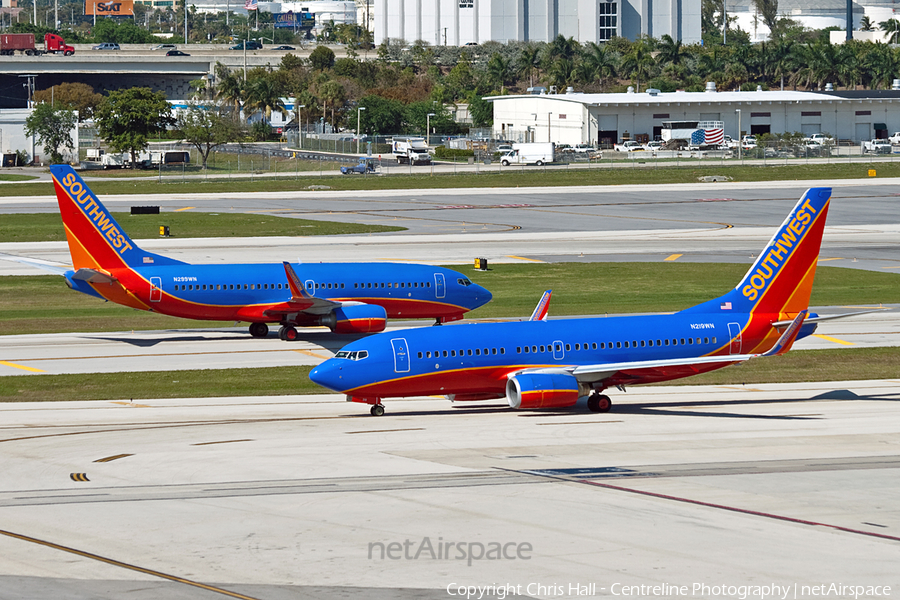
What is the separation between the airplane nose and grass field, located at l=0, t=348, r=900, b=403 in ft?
23.3

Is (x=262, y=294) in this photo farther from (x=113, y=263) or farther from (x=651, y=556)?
(x=651, y=556)

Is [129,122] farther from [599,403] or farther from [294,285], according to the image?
[599,403]

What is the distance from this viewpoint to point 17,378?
50781 millimetres

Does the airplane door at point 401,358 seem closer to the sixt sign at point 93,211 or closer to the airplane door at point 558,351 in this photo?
the airplane door at point 558,351

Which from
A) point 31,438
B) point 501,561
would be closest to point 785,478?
point 501,561

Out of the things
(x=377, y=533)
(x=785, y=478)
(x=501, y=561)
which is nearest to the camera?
(x=501, y=561)

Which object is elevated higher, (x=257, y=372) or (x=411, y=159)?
(x=411, y=159)

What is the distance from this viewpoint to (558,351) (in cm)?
4356

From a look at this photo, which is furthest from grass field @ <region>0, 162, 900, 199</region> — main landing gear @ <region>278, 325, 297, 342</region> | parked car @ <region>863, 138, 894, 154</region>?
main landing gear @ <region>278, 325, 297, 342</region>

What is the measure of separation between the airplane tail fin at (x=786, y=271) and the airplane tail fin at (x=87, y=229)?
2993 centimetres

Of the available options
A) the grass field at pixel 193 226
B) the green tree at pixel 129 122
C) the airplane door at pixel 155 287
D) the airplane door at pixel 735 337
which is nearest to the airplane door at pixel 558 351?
the airplane door at pixel 735 337

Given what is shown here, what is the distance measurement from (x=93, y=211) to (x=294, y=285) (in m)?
11.3

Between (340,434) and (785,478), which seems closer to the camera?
(785,478)

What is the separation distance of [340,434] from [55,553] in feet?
47.8
